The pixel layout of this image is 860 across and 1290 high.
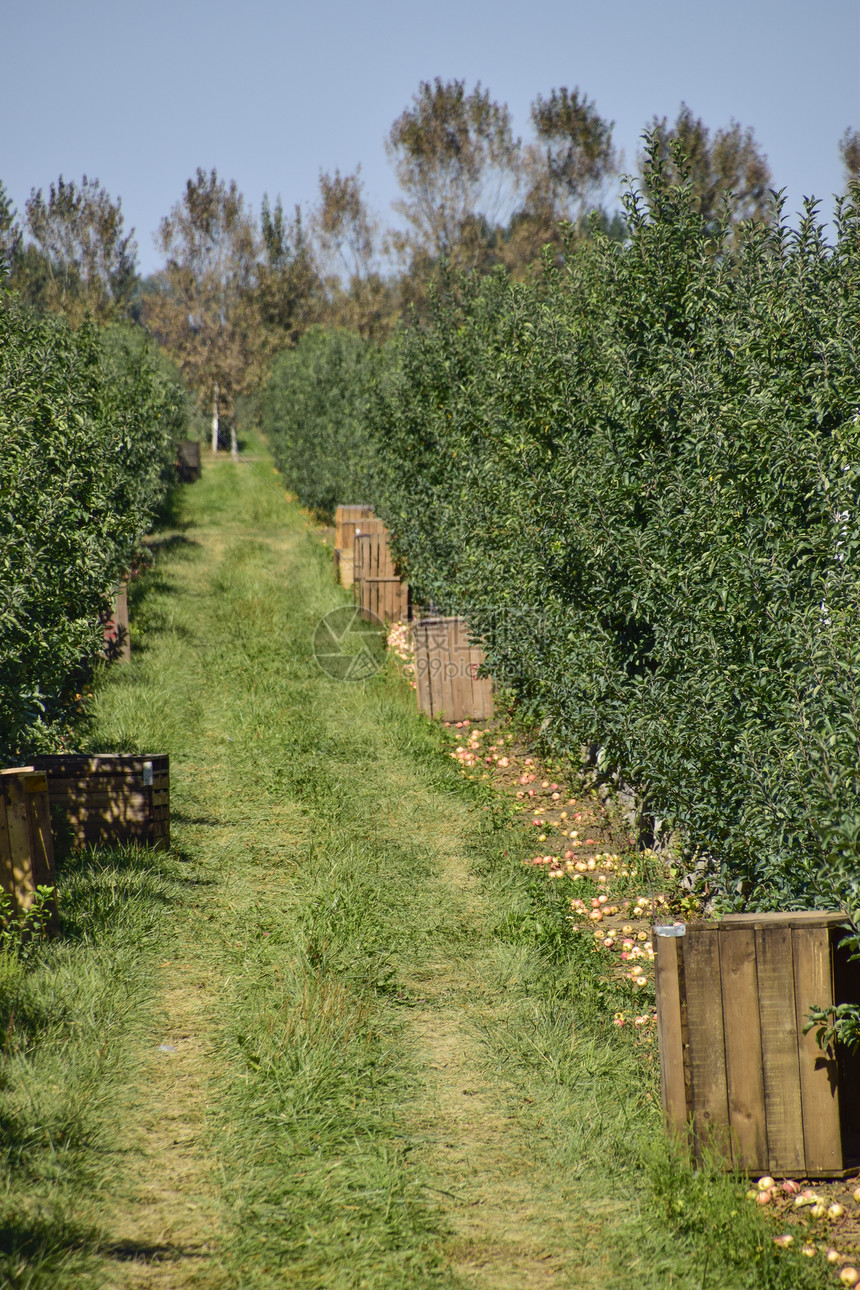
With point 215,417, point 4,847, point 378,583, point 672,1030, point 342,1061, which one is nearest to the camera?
point 672,1030

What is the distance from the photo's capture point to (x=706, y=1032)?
171 inches

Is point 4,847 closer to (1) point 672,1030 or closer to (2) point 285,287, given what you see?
(1) point 672,1030

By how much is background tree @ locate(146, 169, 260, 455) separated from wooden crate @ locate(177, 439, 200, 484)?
25.8ft

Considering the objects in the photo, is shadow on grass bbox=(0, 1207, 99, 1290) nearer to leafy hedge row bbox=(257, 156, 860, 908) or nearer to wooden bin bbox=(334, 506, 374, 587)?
leafy hedge row bbox=(257, 156, 860, 908)

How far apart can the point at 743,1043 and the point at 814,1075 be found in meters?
0.36

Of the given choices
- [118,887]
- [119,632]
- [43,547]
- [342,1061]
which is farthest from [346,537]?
[342,1061]

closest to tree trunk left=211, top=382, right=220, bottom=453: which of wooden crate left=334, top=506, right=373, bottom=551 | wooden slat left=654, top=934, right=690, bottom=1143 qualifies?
wooden crate left=334, top=506, right=373, bottom=551

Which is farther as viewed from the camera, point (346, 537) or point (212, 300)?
point (212, 300)

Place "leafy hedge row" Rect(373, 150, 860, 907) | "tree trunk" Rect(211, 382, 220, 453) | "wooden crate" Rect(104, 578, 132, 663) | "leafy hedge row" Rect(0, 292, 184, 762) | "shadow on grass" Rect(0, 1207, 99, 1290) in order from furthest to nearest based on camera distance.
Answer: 1. "tree trunk" Rect(211, 382, 220, 453)
2. "wooden crate" Rect(104, 578, 132, 663)
3. "leafy hedge row" Rect(0, 292, 184, 762)
4. "leafy hedge row" Rect(373, 150, 860, 907)
5. "shadow on grass" Rect(0, 1207, 99, 1290)

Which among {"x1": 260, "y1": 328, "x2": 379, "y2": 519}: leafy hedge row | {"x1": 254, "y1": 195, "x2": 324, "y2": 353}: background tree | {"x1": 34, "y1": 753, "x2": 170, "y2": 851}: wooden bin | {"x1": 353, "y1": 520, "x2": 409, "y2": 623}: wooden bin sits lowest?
{"x1": 34, "y1": 753, "x2": 170, "y2": 851}: wooden bin

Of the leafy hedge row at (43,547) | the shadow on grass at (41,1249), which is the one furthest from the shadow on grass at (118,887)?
the shadow on grass at (41,1249)

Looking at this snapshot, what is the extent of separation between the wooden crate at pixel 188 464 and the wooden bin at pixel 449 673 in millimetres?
26091

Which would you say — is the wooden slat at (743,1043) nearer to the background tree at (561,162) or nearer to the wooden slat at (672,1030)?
the wooden slat at (672,1030)

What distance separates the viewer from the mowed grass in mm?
3924
